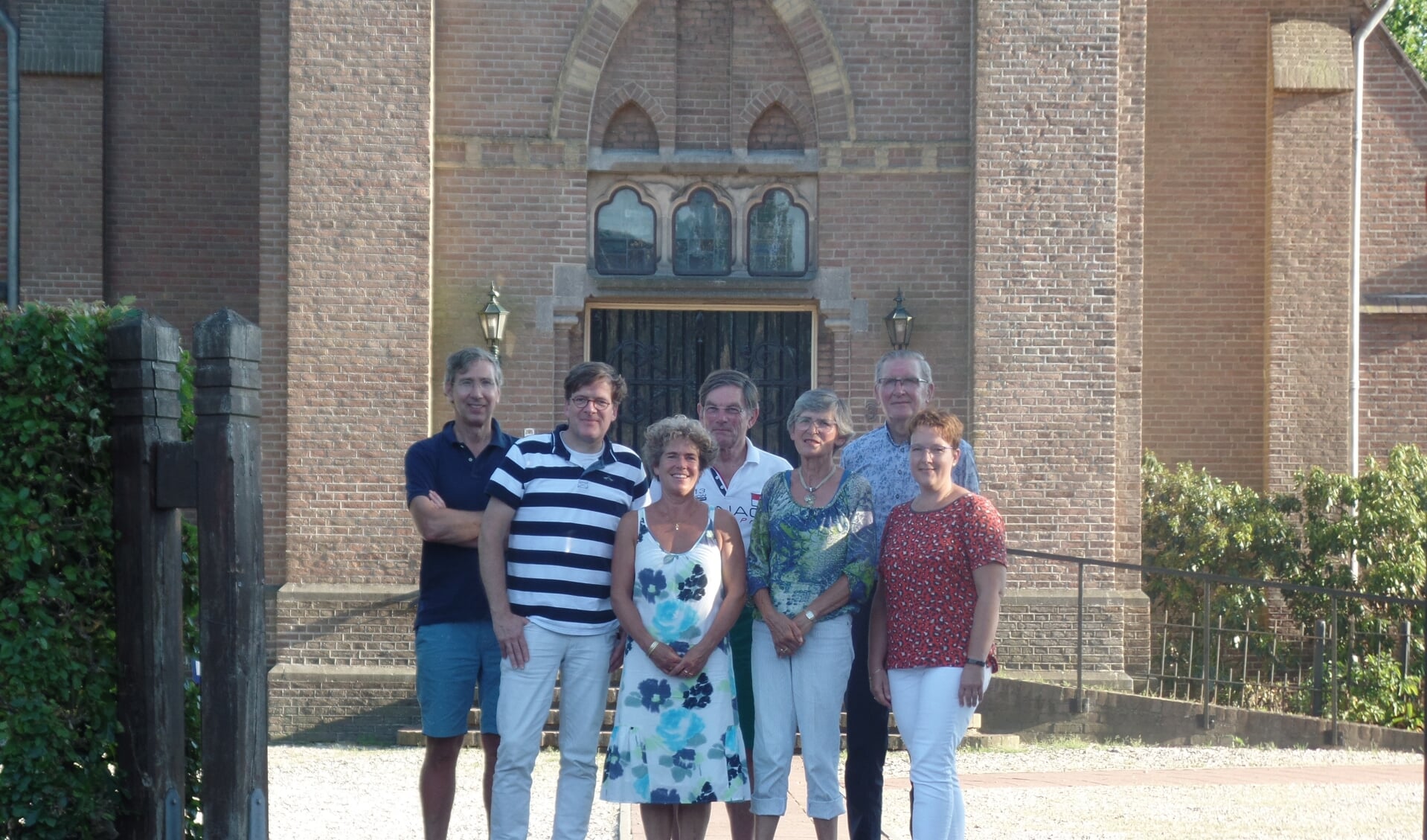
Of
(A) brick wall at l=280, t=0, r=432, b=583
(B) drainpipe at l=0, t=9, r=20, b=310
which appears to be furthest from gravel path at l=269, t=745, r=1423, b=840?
(B) drainpipe at l=0, t=9, r=20, b=310

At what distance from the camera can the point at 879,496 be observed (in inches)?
243

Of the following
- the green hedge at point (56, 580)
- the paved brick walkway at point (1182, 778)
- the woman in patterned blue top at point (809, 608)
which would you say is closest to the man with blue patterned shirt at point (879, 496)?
the woman in patterned blue top at point (809, 608)

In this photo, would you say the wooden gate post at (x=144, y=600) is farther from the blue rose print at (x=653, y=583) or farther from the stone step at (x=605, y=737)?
the stone step at (x=605, y=737)

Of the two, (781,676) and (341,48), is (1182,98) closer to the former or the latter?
(341,48)

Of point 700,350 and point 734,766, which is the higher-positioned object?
point 700,350

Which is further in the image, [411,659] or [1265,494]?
[1265,494]

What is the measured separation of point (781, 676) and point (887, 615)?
1.53 feet

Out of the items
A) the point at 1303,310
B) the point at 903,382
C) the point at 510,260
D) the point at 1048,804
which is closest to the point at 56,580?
the point at 903,382

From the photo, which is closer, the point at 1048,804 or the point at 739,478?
the point at 739,478

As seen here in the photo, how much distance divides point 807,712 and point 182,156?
10.3 m

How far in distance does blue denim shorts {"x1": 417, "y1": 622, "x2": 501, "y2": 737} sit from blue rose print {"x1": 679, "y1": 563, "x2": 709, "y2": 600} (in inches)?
31.2

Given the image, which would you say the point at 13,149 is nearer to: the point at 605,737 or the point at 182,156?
the point at 182,156

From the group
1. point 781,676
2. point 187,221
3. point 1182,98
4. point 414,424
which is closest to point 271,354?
point 414,424

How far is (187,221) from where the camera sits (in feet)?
45.9
